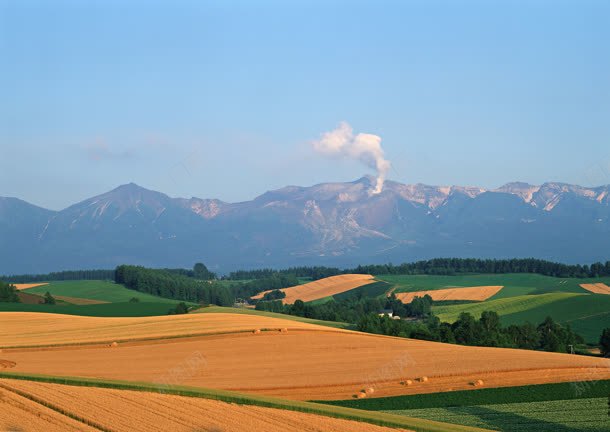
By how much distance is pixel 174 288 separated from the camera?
167250mm

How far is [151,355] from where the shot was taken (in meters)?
58.9

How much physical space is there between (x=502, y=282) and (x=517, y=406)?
134m

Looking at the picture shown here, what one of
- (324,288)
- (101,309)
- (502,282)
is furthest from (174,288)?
(502,282)

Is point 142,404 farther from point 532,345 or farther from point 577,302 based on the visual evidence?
point 577,302

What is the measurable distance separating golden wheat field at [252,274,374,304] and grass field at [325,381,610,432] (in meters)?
121

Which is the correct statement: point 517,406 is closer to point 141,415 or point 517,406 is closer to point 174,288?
point 141,415

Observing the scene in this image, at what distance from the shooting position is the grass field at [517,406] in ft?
122

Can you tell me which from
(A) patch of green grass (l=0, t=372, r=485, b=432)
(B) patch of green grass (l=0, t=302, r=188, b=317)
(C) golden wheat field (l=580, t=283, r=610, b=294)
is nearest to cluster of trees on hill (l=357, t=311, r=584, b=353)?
(B) patch of green grass (l=0, t=302, r=188, b=317)

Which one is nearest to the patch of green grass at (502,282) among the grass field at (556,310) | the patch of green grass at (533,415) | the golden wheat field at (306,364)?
the grass field at (556,310)

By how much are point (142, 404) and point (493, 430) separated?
1377cm

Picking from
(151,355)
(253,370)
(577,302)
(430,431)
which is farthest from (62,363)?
(577,302)

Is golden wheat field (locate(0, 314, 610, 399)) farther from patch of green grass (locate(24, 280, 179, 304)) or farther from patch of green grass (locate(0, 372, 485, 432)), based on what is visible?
patch of green grass (locate(24, 280, 179, 304))

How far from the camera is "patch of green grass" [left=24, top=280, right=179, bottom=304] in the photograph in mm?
148750

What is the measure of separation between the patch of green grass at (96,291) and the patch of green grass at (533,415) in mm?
107242
